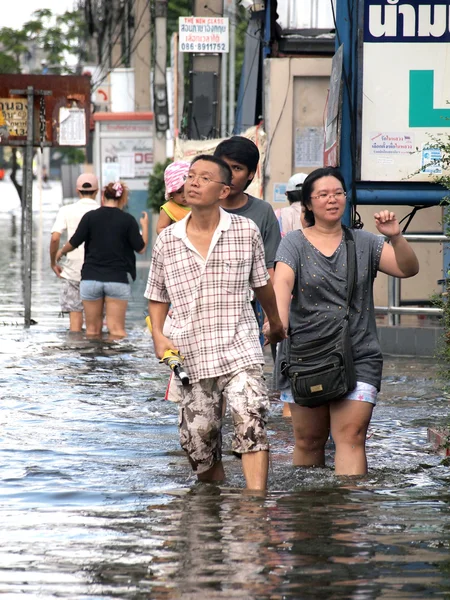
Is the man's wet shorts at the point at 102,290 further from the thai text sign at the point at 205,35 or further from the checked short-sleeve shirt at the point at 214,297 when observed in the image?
the checked short-sleeve shirt at the point at 214,297

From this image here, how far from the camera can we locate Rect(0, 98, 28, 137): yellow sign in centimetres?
1631

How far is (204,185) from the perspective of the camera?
6273 mm

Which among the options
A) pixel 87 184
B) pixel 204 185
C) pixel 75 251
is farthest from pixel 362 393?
pixel 75 251

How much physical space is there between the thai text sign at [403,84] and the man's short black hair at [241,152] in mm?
660

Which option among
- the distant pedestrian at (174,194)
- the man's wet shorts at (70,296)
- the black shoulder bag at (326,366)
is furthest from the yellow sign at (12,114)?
the black shoulder bag at (326,366)

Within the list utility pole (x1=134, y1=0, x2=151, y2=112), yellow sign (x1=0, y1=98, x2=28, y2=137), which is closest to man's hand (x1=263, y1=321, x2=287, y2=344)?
yellow sign (x1=0, y1=98, x2=28, y2=137)

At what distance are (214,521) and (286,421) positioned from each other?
10.8ft

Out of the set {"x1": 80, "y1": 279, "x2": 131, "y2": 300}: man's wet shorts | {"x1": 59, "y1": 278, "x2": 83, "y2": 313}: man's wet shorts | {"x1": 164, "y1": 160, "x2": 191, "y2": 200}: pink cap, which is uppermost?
{"x1": 164, "y1": 160, "x2": 191, "y2": 200}: pink cap

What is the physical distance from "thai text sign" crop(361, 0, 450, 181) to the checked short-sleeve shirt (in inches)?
72.3

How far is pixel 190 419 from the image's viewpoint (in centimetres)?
634

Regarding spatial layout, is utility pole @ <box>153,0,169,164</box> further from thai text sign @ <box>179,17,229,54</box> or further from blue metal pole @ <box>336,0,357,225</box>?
blue metal pole @ <box>336,0,357,225</box>

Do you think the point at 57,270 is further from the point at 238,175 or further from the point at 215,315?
the point at 215,315

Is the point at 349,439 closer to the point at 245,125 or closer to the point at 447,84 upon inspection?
the point at 447,84

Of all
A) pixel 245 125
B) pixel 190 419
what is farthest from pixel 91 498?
pixel 245 125
